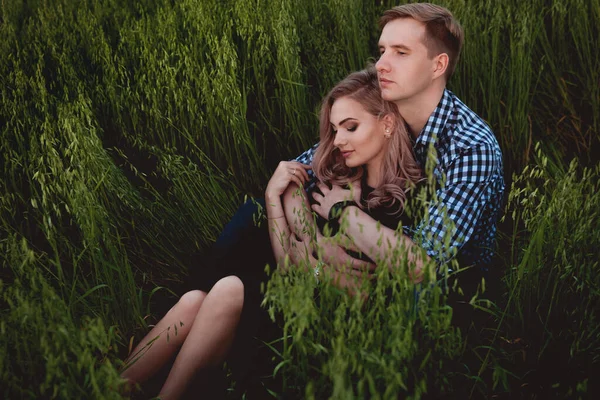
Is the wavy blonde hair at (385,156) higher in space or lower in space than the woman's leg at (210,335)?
higher

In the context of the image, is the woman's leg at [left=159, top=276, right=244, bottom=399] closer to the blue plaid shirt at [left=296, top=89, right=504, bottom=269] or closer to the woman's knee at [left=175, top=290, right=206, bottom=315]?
the woman's knee at [left=175, top=290, right=206, bottom=315]

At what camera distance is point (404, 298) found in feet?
4.46

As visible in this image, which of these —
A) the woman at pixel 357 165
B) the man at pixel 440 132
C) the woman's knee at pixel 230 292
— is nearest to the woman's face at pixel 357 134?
the woman at pixel 357 165

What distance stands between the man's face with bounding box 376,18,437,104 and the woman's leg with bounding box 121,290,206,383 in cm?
94

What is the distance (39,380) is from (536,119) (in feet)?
7.41

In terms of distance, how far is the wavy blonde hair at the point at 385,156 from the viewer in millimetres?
1994

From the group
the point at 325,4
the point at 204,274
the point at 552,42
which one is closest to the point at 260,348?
the point at 204,274

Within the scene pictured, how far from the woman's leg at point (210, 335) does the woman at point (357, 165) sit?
0.85 ft

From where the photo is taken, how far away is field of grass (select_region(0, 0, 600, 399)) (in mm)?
1731

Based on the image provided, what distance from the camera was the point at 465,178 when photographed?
1.82 m

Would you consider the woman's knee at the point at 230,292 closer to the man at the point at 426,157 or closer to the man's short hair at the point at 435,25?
the man at the point at 426,157

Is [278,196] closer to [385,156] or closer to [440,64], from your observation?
[385,156]

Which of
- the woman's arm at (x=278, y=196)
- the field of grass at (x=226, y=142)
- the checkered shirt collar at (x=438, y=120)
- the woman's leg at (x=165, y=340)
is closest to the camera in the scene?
the field of grass at (x=226, y=142)

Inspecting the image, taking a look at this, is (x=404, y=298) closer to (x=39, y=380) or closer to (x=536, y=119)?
(x=39, y=380)
